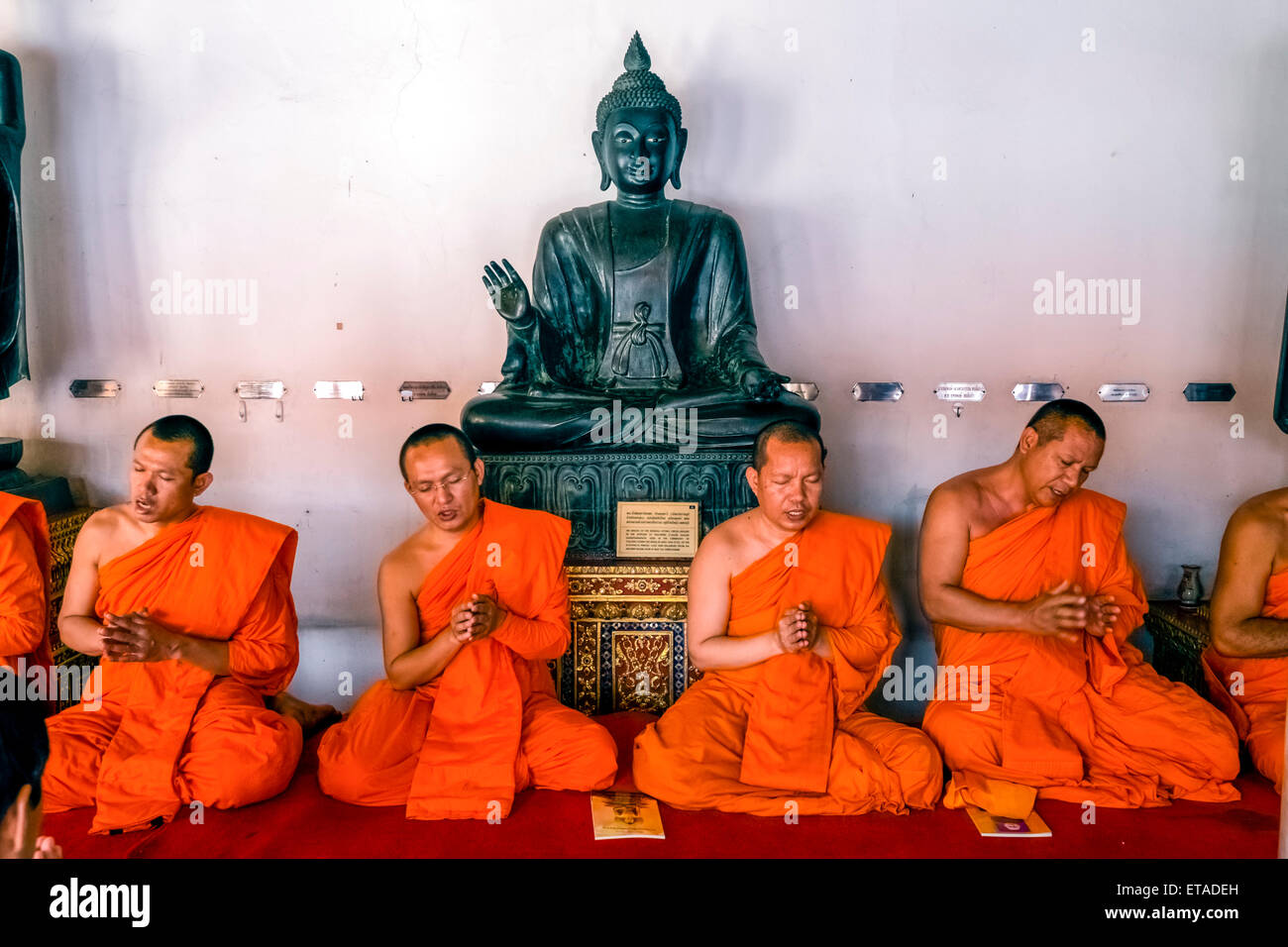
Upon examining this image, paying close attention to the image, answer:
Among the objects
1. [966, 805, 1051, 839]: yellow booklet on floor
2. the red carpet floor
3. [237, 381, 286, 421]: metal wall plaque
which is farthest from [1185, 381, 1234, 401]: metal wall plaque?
→ [237, 381, 286, 421]: metal wall plaque

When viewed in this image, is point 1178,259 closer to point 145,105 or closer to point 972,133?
point 972,133

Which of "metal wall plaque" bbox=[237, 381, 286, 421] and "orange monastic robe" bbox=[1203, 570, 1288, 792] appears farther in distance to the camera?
"metal wall plaque" bbox=[237, 381, 286, 421]

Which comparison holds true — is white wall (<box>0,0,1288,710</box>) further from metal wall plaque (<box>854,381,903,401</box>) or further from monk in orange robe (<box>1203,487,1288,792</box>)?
monk in orange robe (<box>1203,487,1288,792</box>)

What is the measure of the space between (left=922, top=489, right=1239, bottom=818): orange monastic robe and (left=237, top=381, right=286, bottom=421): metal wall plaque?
3571 millimetres

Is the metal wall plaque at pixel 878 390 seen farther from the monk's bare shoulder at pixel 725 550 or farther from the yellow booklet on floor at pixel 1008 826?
the yellow booklet on floor at pixel 1008 826

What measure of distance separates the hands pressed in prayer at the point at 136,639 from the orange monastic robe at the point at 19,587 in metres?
0.23

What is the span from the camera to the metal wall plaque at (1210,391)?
566 centimetres

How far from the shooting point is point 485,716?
3.85 m

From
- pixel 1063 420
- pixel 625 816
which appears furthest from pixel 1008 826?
pixel 1063 420

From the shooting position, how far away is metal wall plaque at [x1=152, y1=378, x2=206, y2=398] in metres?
5.59

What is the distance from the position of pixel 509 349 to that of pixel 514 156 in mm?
1186

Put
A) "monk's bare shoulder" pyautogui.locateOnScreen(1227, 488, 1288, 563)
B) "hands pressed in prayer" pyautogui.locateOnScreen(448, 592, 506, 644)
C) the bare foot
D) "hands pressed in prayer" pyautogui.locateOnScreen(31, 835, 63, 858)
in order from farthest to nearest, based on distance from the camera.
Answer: the bare foot
"monk's bare shoulder" pyautogui.locateOnScreen(1227, 488, 1288, 563)
"hands pressed in prayer" pyautogui.locateOnScreen(448, 592, 506, 644)
"hands pressed in prayer" pyautogui.locateOnScreen(31, 835, 63, 858)

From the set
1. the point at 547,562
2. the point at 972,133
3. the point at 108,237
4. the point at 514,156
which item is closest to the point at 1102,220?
the point at 972,133

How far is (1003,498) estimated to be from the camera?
4281 millimetres
